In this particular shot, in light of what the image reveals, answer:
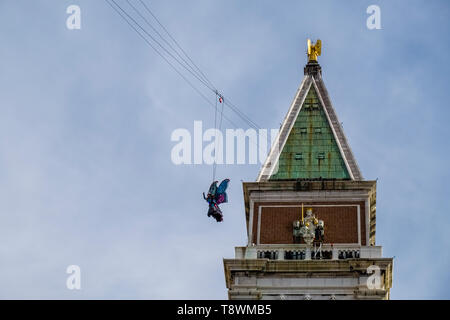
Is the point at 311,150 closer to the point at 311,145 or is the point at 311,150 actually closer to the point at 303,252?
the point at 311,145

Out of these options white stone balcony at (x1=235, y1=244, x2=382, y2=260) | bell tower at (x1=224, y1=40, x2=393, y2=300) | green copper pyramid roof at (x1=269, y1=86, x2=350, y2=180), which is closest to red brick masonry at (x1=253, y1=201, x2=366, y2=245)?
bell tower at (x1=224, y1=40, x2=393, y2=300)

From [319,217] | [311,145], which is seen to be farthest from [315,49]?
[319,217]

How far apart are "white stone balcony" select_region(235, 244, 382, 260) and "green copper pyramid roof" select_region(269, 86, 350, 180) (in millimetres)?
7067

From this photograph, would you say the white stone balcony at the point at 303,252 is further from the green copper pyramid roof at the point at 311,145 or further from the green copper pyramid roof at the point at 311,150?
the green copper pyramid roof at the point at 311,150

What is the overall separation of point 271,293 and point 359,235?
7213 millimetres

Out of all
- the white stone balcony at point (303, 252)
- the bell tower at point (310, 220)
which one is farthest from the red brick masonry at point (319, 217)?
the white stone balcony at point (303, 252)

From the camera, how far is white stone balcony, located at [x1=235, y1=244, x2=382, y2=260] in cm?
6450

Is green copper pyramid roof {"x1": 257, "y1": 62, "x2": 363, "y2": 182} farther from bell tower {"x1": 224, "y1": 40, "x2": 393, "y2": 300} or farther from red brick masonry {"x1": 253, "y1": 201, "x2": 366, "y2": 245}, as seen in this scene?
red brick masonry {"x1": 253, "y1": 201, "x2": 366, "y2": 245}

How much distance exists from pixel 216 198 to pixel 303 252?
21.4ft

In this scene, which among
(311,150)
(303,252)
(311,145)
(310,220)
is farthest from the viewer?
(311,145)

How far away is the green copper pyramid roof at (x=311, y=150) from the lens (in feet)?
234

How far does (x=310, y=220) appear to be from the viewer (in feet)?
219
